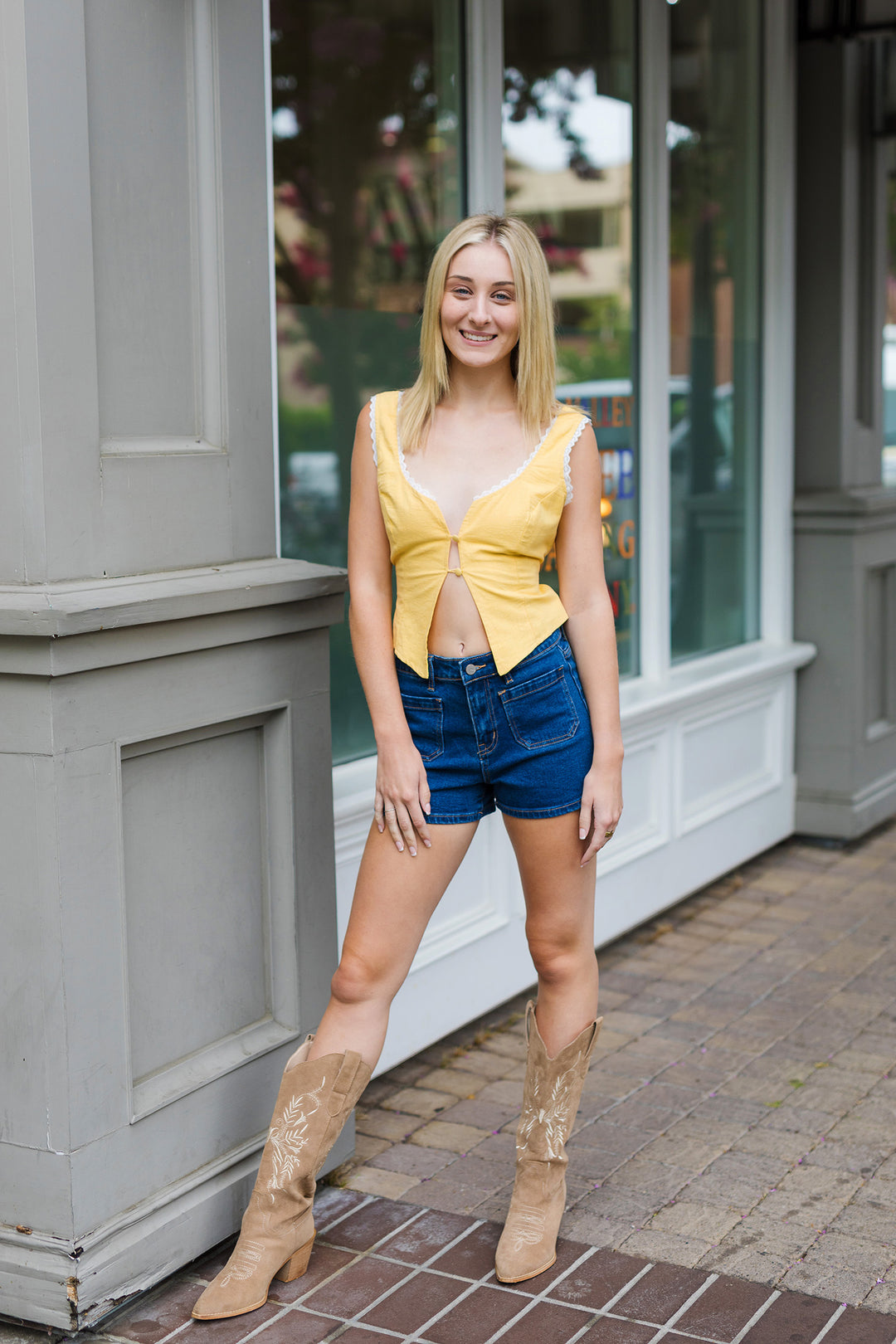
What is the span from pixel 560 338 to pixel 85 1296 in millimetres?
3254

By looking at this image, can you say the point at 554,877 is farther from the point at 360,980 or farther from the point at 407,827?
the point at 360,980

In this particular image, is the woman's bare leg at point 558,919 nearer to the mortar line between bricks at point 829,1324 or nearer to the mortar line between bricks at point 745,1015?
the mortar line between bricks at point 745,1015

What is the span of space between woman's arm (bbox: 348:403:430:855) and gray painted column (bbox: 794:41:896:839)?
140 inches

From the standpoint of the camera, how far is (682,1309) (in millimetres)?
2719

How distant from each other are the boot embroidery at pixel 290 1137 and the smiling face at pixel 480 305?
138 cm

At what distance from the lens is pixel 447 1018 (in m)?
4.04

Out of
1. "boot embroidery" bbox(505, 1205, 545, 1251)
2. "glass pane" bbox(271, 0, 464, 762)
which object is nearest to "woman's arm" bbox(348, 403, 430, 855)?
"boot embroidery" bbox(505, 1205, 545, 1251)

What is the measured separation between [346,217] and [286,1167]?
2.60 m

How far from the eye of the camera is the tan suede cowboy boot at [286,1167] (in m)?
2.71

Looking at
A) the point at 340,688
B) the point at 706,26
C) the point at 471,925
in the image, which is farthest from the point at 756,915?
the point at 706,26

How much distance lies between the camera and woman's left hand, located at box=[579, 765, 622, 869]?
2.72 m

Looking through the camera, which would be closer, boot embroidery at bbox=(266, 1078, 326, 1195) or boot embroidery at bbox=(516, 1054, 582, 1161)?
boot embroidery at bbox=(266, 1078, 326, 1195)

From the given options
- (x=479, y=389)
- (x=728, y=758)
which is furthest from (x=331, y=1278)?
(x=728, y=758)

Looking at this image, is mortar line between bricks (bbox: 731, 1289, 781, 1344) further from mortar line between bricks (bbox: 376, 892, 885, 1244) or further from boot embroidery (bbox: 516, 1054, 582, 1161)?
boot embroidery (bbox: 516, 1054, 582, 1161)
